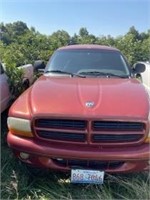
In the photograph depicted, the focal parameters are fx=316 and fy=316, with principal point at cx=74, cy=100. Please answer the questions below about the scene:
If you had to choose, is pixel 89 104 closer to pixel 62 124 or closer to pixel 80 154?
pixel 62 124

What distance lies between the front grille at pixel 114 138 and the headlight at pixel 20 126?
2.28 ft

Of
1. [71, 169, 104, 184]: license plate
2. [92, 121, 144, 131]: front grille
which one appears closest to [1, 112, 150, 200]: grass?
[71, 169, 104, 184]: license plate

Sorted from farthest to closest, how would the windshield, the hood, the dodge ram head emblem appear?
the windshield
the dodge ram head emblem
the hood

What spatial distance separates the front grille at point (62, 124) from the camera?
3.29 m

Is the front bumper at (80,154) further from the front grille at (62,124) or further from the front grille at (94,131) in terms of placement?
the front grille at (62,124)

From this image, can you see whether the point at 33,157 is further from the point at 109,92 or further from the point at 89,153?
the point at 109,92

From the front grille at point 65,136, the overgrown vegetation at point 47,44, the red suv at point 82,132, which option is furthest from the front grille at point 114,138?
the overgrown vegetation at point 47,44

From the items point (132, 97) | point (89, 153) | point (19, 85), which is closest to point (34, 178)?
point (89, 153)

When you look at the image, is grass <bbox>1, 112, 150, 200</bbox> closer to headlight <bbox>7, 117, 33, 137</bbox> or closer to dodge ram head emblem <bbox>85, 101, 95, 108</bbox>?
headlight <bbox>7, 117, 33, 137</bbox>

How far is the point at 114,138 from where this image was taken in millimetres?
3309

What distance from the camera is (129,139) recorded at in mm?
3322

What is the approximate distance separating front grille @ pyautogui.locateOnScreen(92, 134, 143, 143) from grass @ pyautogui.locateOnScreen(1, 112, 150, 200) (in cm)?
42

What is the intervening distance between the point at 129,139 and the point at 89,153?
459 millimetres

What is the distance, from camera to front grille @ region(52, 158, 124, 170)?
3291mm
